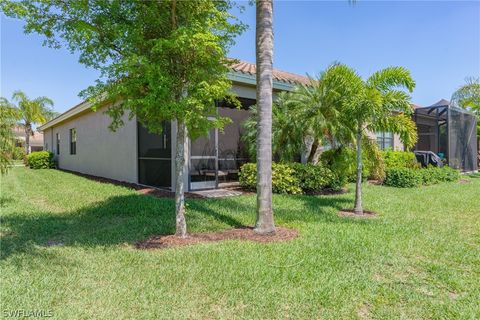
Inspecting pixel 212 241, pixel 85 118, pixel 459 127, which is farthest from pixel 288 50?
pixel 459 127

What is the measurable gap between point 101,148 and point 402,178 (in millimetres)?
13586

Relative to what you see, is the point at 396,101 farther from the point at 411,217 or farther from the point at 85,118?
the point at 85,118

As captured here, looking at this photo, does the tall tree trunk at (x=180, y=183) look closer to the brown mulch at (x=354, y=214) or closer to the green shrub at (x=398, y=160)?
the brown mulch at (x=354, y=214)

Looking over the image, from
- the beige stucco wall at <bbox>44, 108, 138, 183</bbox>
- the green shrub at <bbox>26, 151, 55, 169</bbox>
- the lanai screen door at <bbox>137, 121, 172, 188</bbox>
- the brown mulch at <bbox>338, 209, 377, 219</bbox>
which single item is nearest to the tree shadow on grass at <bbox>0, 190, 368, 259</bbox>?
the brown mulch at <bbox>338, 209, 377, 219</bbox>

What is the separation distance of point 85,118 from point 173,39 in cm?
1521

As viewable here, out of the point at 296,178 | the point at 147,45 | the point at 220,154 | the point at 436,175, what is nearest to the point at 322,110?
the point at 296,178

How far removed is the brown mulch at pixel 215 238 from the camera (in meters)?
4.99

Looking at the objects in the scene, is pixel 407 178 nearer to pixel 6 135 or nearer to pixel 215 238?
pixel 215 238

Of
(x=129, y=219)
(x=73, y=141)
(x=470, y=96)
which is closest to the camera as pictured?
(x=129, y=219)

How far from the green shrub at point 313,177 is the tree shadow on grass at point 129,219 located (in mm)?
1207

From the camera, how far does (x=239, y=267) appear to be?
4.00 meters

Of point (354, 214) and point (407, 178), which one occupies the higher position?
point (407, 178)

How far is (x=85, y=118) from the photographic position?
1780 cm

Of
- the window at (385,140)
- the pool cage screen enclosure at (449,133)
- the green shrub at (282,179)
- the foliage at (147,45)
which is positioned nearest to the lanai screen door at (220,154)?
the green shrub at (282,179)
